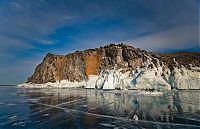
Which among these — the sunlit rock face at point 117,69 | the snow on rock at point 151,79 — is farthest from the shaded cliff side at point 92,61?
the snow on rock at point 151,79

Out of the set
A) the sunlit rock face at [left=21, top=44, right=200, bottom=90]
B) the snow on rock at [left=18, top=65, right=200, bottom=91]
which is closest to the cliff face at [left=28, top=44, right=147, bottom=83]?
the sunlit rock face at [left=21, top=44, right=200, bottom=90]

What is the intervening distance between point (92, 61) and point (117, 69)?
23.3 m

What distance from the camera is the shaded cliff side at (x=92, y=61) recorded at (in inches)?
3088

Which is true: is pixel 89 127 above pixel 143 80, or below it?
below

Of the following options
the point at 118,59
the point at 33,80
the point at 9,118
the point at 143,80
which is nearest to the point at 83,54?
the point at 118,59

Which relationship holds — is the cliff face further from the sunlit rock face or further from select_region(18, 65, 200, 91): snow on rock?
select_region(18, 65, 200, 91): snow on rock

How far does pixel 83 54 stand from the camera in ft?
288

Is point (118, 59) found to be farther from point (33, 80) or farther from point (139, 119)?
point (139, 119)

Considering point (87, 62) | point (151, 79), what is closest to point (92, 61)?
point (87, 62)

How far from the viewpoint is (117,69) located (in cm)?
6338

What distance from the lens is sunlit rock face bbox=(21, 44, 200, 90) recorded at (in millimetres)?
54250

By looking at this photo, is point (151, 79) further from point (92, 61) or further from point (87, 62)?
point (87, 62)

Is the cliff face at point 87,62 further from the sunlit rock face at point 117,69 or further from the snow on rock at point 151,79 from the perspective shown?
the snow on rock at point 151,79

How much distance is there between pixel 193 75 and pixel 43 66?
6133 cm
